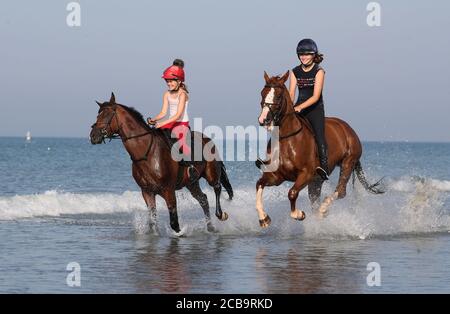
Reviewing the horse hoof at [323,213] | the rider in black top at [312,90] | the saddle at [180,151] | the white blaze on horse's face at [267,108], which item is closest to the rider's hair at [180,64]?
the saddle at [180,151]

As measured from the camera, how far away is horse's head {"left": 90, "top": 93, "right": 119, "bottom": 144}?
47.2 feet

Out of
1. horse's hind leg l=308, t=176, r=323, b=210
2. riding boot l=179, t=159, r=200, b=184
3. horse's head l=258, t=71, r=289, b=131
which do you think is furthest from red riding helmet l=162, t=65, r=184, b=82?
horse's hind leg l=308, t=176, r=323, b=210

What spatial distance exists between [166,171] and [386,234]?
4616mm

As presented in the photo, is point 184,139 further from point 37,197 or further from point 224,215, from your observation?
point 37,197

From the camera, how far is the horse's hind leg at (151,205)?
1544 centimetres

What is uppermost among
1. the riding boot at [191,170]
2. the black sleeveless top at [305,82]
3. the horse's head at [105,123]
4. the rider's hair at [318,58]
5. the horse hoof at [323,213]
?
the rider's hair at [318,58]

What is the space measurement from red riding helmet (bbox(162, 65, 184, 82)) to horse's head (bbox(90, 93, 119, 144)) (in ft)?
3.14

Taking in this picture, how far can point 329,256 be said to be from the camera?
1350 centimetres

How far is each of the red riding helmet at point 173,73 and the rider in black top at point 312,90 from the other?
73.0 inches

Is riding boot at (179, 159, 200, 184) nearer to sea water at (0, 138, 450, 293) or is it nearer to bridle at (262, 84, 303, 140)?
sea water at (0, 138, 450, 293)

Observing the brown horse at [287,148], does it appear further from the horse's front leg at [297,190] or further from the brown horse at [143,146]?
the brown horse at [143,146]

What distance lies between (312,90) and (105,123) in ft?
11.4
